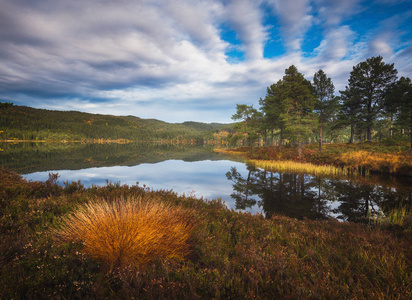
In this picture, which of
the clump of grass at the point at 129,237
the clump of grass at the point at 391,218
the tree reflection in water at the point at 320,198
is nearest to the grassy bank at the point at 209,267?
the clump of grass at the point at 129,237

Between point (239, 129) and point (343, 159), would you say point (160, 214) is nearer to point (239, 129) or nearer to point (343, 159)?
point (343, 159)

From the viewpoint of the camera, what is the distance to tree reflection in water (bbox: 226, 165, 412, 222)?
829cm

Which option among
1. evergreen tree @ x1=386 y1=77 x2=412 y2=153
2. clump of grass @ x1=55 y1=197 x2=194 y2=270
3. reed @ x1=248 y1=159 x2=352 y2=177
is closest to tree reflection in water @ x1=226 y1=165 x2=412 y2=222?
reed @ x1=248 y1=159 x2=352 y2=177

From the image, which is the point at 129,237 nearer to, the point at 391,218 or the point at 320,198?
the point at 391,218

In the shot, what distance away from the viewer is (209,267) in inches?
130

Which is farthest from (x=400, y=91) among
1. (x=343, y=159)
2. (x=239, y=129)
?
(x=239, y=129)

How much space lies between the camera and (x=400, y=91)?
106ft

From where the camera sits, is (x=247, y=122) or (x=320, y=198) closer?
(x=320, y=198)

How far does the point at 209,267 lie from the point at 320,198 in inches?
391

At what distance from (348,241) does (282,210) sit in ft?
14.0

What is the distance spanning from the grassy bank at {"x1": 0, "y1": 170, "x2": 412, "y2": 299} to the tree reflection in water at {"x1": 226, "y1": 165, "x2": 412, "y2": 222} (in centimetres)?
316

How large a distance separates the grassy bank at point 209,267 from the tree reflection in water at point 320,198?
3160mm

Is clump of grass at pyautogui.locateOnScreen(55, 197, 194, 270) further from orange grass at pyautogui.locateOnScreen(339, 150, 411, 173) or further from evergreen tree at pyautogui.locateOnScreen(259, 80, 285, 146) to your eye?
evergreen tree at pyautogui.locateOnScreen(259, 80, 285, 146)

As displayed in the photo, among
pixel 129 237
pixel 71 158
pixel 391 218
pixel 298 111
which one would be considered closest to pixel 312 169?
pixel 298 111
